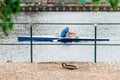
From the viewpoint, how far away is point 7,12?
126 inches

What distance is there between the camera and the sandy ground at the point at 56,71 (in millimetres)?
10632

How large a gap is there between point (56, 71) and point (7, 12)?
8.24m

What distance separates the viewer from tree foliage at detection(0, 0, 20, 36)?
3.11m

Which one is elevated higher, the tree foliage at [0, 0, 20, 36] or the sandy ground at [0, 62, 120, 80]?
the tree foliage at [0, 0, 20, 36]

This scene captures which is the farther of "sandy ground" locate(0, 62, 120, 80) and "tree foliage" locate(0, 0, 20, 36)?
"sandy ground" locate(0, 62, 120, 80)

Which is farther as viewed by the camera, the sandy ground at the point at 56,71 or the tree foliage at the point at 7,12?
the sandy ground at the point at 56,71

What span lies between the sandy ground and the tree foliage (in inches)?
284

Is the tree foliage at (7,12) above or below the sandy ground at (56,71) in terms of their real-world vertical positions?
above

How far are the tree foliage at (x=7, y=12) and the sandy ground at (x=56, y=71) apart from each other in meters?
7.22

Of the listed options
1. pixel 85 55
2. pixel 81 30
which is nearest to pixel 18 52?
pixel 85 55

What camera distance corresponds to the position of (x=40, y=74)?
11.0 meters

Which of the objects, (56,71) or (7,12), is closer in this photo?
Result: (7,12)

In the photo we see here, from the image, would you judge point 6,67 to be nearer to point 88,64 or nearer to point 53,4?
point 88,64

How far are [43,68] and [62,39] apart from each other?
20074 mm
